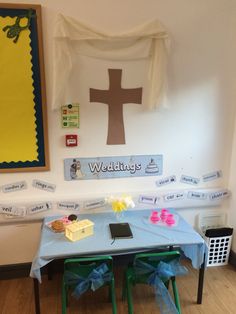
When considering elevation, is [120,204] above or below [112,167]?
below

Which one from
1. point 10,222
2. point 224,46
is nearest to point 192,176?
point 224,46

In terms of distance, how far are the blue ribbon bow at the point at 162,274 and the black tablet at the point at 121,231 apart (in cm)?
21

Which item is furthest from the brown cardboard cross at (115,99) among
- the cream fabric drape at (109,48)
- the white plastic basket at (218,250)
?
the white plastic basket at (218,250)

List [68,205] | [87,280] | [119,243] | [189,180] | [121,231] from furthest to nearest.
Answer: [189,180] < [68,205] < [121,231] < [119,243] < [87,280]

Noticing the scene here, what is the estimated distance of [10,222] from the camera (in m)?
2.19

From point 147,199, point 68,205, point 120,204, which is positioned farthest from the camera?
point 147,199

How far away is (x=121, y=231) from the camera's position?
1968mm

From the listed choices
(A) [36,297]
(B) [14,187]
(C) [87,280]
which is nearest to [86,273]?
(C) [87,280]

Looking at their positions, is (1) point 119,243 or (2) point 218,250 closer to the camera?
(1) point 119,243

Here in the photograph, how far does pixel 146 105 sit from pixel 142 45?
446mm

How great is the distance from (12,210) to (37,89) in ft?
3.07

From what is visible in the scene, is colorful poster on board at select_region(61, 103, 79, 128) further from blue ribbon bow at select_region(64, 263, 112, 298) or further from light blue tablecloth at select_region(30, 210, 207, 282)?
blue ribbon bow at select_region(64, 263, 112, 298)

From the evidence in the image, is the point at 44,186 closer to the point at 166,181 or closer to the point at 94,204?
the point at 94,204

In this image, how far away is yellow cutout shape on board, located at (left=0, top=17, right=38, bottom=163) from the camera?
1.93 m
